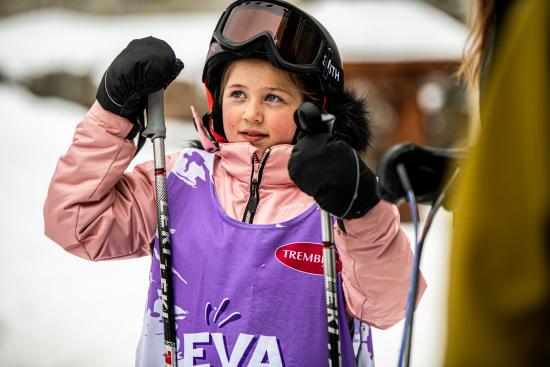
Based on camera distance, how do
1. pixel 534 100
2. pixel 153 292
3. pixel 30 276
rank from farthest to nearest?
1. pixel 30 276
2. pixel 153 292
3. pixel 534 100

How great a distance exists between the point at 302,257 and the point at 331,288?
0.23 metres

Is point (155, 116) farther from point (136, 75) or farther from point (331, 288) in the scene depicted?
point (331, 288)

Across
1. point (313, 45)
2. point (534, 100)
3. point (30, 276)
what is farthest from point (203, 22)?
point (534, 100)

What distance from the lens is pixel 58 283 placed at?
20.8ft

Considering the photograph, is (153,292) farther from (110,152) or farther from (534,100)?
(534,100)

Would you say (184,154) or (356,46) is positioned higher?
(356,46)

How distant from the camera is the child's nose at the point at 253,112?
2.37 metres

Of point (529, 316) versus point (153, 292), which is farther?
point (153, 292)

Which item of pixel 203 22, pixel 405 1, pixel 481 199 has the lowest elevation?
pixel 481 199

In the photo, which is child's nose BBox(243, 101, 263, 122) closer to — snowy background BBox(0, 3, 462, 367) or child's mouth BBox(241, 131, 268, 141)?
child's mouth BBox(241, 131, 268, 141)

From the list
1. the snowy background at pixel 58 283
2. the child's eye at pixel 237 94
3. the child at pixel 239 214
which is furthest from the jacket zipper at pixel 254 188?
the snowy background at pixel 58 283

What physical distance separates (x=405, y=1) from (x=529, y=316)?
11.8 metres

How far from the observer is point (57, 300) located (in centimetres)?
595

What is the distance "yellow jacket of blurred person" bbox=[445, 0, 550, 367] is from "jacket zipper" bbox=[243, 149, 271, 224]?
A: 4.82ft
